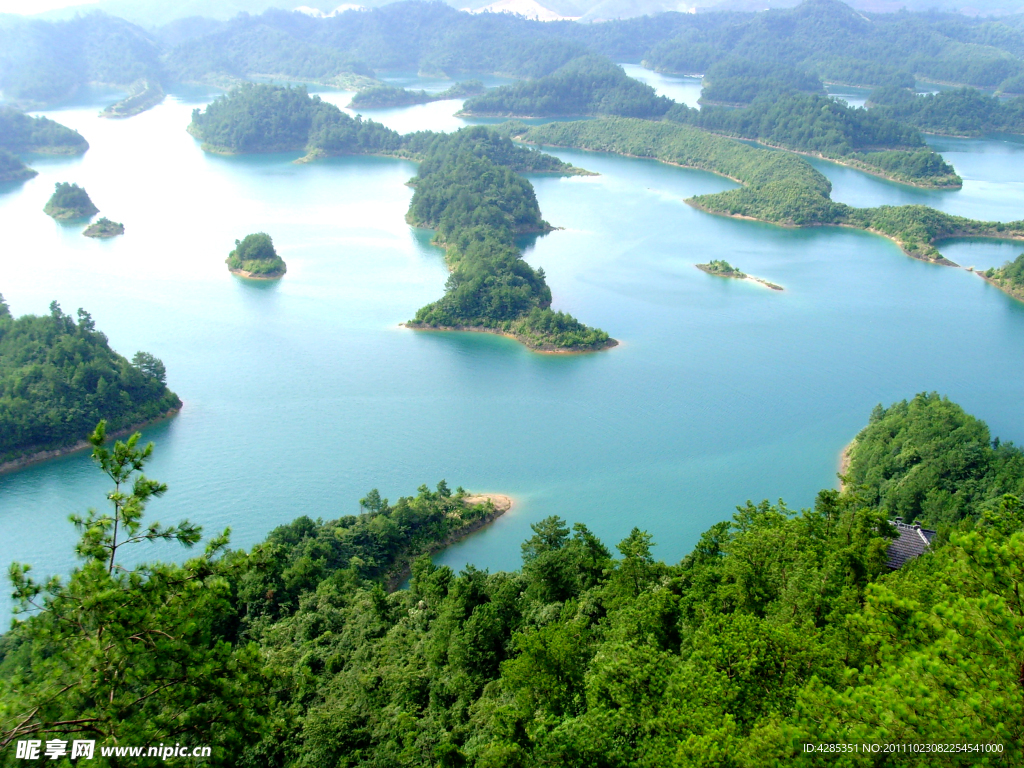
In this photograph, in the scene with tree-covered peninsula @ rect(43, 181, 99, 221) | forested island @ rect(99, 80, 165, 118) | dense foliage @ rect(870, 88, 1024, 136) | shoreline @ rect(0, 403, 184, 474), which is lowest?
shoreline @ rect(0, 403, 184, 474)

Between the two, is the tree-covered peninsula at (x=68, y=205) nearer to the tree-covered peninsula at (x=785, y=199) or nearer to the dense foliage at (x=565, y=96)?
→ the tree-covered peninsula at (x=785, y=199)

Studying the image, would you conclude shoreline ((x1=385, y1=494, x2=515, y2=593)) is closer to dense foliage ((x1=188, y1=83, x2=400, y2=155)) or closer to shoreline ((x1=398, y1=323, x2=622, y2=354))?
shoreline ((x1=398, y1=323, x2=622, y2=354))

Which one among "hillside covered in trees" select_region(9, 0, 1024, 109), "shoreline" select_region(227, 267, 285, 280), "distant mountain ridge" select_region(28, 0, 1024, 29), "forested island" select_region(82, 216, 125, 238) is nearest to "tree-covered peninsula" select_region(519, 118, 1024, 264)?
"hillside covered in trees" select_region(9, 0, 1024, 109)

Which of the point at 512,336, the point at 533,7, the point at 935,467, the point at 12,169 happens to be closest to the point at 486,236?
the point at 512,336

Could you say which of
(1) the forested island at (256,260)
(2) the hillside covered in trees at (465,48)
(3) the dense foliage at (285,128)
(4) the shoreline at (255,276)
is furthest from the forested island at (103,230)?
(2) the hillside covered in trees at (465,48)

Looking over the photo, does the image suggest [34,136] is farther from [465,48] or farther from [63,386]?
[465,48]
